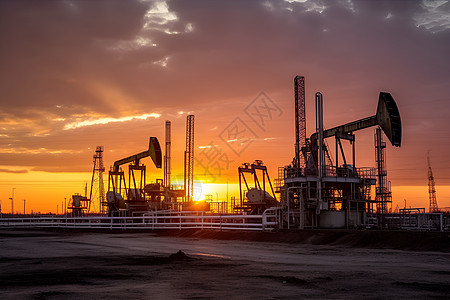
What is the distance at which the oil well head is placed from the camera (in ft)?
124

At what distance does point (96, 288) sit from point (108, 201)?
67657 mm

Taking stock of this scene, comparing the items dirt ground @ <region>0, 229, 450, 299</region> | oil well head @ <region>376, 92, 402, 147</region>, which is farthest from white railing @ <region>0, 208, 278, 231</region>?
dirt ground @ <region>0, 229, 450, 299</region>

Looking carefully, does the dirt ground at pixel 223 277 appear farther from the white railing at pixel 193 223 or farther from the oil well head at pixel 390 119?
the oil well head at pixel 390 119

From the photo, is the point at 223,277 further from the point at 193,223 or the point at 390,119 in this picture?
the point at 390,119

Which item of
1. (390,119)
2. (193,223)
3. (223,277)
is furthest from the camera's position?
(390,119)

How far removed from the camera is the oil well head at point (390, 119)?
37750mm

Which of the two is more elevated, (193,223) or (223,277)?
(223,277)

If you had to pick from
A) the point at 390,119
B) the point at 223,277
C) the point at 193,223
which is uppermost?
the point at 390,119

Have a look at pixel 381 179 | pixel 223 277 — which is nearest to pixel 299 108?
pixel 381 179

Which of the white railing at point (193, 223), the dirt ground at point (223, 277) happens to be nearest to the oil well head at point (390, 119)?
the white railing at point (193, 223)

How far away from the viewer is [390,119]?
3819 centimetres

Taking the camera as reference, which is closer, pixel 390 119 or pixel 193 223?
pixel 193 223

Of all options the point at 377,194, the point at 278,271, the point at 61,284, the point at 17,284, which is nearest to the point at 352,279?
the point at 278,271

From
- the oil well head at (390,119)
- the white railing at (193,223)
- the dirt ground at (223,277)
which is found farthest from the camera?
the oil well head at (390,119)
